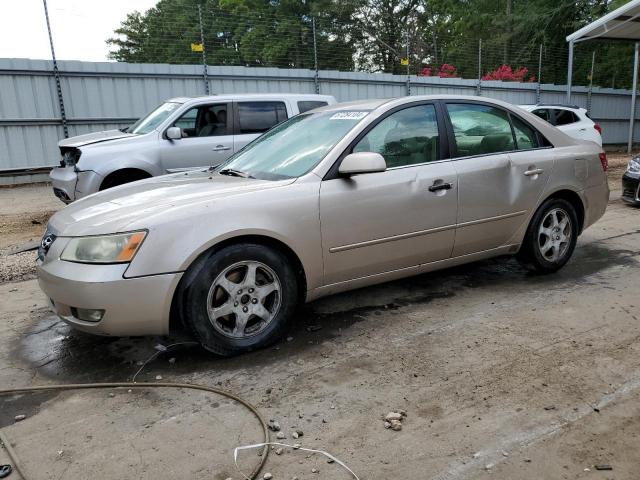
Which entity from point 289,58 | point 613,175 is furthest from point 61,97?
point 613,175

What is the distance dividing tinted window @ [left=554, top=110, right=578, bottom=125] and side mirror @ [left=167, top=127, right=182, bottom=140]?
29.4 ft

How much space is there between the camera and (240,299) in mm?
3432

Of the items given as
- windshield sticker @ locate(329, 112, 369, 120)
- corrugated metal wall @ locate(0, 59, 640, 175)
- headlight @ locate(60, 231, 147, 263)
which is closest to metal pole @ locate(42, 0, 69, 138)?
corrugated metal wall @ locate(0, 59, 640, 175)

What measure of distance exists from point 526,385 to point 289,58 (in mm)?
16005

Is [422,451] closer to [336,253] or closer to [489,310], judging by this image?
[336,253]

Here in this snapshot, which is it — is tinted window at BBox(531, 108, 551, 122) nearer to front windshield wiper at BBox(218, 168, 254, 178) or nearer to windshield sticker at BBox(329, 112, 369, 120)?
windshield sticker at BBox(329, 112, 369, 120)

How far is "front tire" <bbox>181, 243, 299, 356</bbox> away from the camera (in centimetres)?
328

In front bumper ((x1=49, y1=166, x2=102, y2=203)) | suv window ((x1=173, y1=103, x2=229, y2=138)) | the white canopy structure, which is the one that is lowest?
front bumper ((x1=49, y1=166, x2=102, y2=203))

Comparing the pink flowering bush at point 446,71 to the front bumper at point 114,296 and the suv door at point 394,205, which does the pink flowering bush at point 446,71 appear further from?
the front bumper at point 114,296

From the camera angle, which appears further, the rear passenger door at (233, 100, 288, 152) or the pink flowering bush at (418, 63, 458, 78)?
the pink flowering bush at (418, 63, 458, 78)

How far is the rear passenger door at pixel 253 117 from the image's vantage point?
8.18 meters

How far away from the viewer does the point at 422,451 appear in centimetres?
248

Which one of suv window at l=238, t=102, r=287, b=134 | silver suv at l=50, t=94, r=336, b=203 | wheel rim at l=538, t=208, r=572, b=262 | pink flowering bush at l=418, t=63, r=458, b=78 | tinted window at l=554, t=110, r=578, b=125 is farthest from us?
pink flowering bush at l=418, t=63, r=458, b=78

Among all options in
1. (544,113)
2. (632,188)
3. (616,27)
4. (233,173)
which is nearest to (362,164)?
(233,173)
